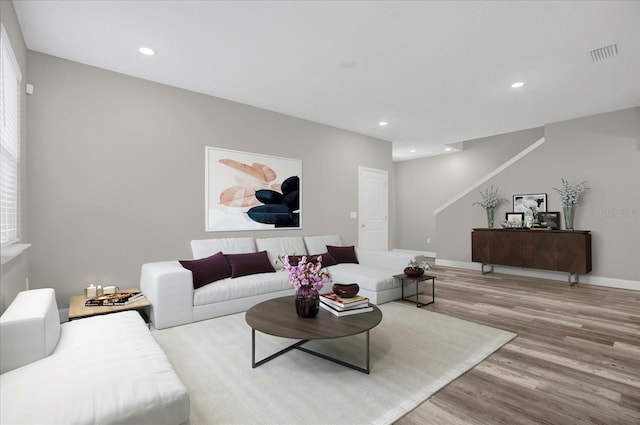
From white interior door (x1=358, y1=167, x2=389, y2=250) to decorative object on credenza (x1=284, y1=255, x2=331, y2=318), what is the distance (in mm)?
3814

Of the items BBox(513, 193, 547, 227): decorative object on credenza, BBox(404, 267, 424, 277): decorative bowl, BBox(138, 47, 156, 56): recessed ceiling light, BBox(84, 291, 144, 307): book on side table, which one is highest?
BBox(138, 47, 156, 56): recessed ceiling light

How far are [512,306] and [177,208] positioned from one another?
14.4ft

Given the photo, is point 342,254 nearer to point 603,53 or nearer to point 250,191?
point 250,191

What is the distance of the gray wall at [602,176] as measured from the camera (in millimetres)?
4958

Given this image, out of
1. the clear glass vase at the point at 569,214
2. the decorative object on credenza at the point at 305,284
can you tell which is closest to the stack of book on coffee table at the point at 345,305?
the decorative object on credenza at the point at 305,284

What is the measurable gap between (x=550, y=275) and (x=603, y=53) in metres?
3.99

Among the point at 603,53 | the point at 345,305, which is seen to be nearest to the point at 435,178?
the point at 603,53

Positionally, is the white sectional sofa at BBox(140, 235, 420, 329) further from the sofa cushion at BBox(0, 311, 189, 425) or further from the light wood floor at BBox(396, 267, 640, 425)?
the sofa cushion at BBox(0, 311, 189, 425)

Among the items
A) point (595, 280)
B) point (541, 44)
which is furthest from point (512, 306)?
point (541, 44)

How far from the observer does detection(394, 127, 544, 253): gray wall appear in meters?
7.48

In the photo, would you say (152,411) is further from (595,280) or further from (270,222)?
(595,280)

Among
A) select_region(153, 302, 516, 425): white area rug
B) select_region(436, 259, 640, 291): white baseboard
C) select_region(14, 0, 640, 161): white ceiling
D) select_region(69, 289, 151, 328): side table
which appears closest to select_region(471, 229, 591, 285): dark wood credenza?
select_region(436, 259, 640, 291): white baseboard

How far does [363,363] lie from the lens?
7.95ft

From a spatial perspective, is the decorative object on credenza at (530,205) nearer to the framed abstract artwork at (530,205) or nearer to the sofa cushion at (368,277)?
the framed abstract artwork at (530,205)
